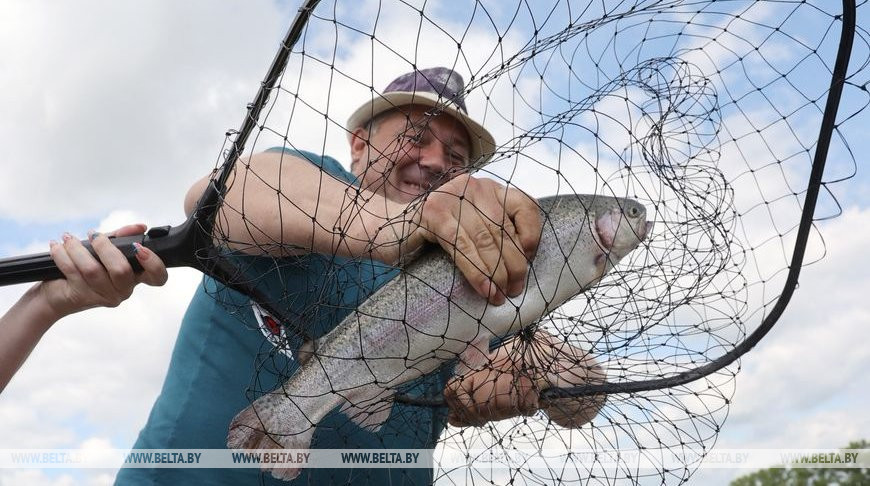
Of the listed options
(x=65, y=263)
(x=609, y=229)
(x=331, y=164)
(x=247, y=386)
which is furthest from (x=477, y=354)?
(x=65, y=263)

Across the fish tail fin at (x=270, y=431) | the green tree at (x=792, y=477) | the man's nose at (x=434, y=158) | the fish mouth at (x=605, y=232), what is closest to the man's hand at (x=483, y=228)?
the fish mouth at (x=605, y=232)

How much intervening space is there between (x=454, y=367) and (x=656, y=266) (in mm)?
679

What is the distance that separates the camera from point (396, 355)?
216cm

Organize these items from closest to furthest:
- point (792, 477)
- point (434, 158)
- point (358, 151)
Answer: point (434, 158)
point (358, 151)
point (792, 477)

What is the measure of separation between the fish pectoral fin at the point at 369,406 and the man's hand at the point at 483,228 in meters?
0.44

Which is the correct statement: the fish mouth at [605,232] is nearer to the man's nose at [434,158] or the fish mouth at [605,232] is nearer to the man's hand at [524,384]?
the man's hand at [524,384]

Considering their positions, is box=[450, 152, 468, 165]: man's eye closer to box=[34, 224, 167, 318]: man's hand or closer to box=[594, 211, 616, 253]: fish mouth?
box=[594, 211, 616, 253]: fish mouth

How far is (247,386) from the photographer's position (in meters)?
2.54

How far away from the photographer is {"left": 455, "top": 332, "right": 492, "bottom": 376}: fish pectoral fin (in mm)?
2133

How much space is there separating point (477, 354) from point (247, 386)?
33.0 inches

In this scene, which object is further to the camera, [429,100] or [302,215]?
[429,100]

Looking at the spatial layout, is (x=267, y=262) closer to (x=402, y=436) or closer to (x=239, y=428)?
(x=239, y=428)

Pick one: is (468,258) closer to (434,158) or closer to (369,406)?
(369,406)

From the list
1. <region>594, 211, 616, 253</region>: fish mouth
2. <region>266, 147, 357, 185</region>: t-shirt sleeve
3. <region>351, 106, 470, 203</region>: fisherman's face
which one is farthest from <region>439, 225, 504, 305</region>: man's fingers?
<region>351, 106, 470, 203</region>: fisherman's face
